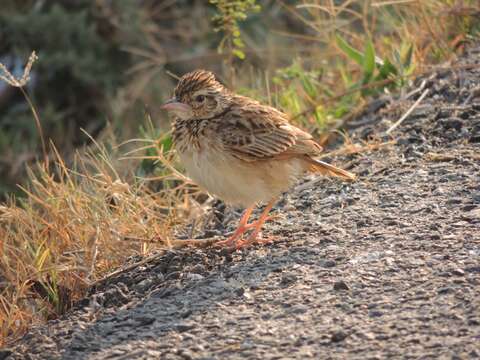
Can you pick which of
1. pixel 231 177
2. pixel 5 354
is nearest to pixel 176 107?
pixel 231 177

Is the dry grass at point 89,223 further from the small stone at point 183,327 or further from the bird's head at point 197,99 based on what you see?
the small stone at point 183,327

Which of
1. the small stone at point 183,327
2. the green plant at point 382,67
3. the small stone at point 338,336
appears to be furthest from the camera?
the green plant at point 382,67

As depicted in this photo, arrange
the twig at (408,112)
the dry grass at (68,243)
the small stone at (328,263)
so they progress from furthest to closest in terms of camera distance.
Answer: the twig at (408,112) < the dry grass at (68,243) < the small stone at (328,263)

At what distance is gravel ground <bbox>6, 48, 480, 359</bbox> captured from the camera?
3967mm

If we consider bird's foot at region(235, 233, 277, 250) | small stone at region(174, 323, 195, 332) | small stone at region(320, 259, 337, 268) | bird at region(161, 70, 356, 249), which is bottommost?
bird's foot at region(235, 233, 277, 250)

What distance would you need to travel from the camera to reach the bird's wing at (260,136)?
209 inches

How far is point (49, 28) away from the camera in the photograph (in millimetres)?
10375

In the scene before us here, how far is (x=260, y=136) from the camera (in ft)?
17.9

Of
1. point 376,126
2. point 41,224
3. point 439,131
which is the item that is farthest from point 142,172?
point 439,131

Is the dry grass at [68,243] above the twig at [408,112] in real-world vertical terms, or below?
below

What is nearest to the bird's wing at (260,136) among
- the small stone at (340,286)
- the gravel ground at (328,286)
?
the gravel ground at (328,286)

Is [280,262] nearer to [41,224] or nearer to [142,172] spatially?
[41,224]

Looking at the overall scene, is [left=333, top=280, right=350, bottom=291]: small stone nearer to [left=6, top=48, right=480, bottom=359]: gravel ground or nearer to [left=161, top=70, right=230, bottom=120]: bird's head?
[left=6, top=48, right=480, bottom=359]: gravel ground

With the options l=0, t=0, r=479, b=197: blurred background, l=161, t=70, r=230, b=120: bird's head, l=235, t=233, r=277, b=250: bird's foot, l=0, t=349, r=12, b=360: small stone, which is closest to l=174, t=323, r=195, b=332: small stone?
l=0, t=349, r=12, b=360: small stone
